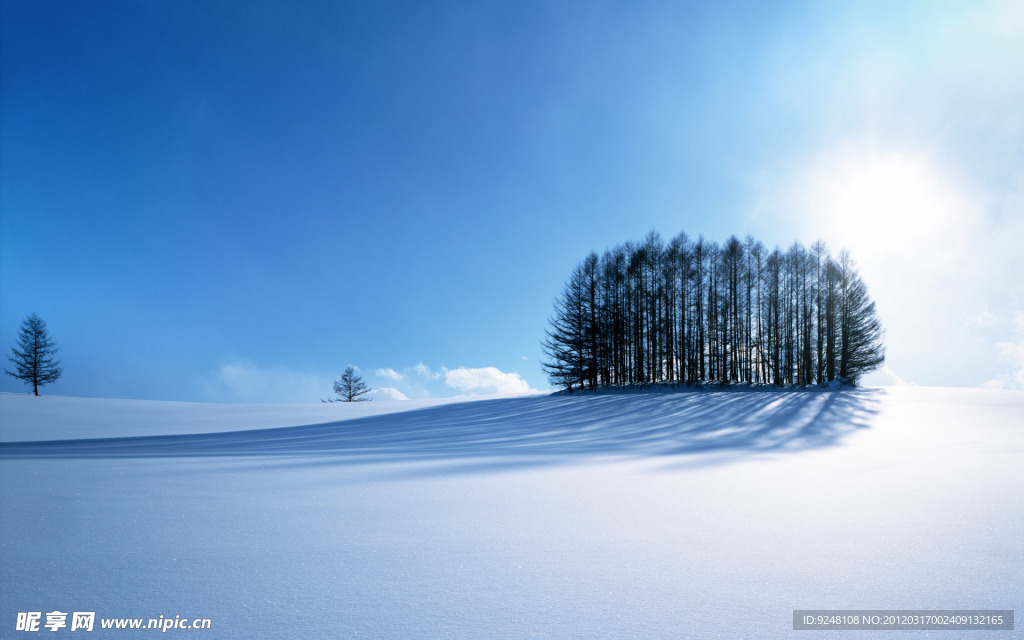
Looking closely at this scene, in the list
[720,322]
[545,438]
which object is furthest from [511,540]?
[720,322]

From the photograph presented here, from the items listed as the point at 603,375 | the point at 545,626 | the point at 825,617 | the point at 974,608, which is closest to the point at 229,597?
the point at 545,626

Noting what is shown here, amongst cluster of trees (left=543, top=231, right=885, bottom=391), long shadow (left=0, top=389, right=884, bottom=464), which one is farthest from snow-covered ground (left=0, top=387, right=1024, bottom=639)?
cluster of trees (left=543, top=231, right=885, bottom=391)

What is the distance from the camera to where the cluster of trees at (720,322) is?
21422 mm

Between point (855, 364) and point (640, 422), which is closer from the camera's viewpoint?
point (640, 422)

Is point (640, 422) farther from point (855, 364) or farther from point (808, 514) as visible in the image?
point (855, 364)

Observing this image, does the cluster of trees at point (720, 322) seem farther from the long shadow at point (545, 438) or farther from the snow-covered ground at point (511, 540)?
the snow-covered ground at point (511, 540)

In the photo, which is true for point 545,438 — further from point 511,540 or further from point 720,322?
point 720,322

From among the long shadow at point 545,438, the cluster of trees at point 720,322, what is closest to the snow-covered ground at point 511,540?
the long shadow at point 545,438

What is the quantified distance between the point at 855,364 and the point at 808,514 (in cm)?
2486

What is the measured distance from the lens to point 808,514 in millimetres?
2439

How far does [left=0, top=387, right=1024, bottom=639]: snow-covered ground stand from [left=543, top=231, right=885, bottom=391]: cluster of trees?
17094 millimetres

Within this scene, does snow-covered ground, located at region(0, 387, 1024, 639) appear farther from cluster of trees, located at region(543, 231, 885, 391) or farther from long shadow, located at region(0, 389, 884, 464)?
cluster of trees, located at region(543, 231, 885, 391)

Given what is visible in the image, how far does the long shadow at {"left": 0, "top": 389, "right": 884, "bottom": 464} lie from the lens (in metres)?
5.48

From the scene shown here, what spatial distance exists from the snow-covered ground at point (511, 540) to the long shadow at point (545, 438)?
13.2 inches
